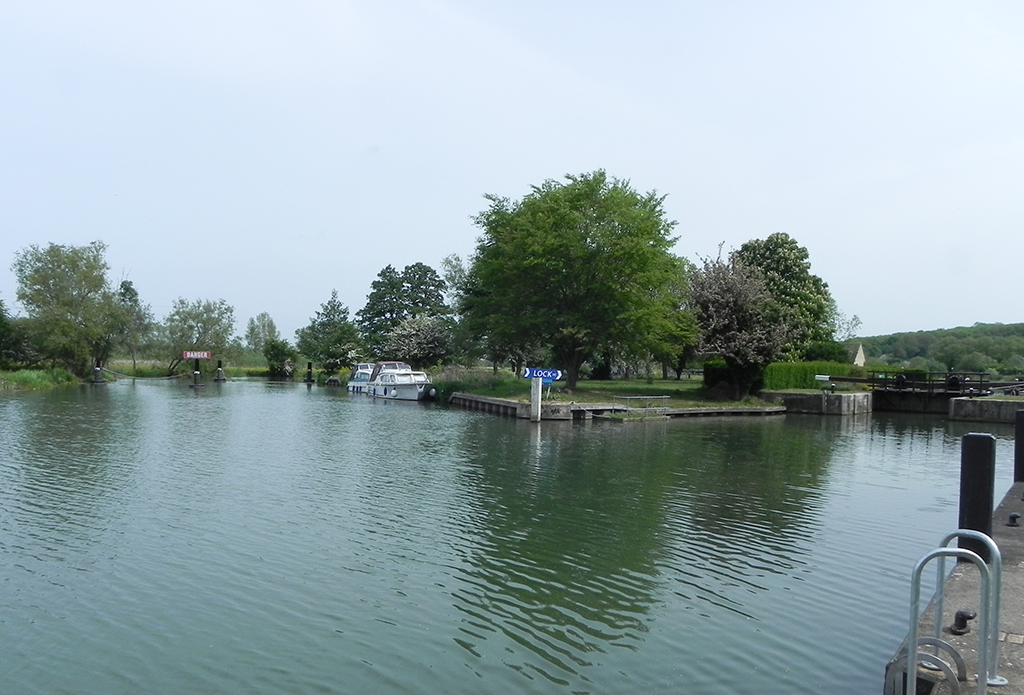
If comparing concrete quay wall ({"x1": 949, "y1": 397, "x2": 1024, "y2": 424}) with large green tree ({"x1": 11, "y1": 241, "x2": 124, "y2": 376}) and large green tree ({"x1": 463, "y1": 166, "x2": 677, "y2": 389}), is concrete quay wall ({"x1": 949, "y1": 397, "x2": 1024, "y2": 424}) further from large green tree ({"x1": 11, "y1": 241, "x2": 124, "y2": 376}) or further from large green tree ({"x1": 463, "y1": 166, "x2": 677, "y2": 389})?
large green tree ({"x1": 11, "y1": 241, "x2": 124, "y2": 376})

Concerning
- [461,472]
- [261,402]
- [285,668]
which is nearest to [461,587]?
[285,668]

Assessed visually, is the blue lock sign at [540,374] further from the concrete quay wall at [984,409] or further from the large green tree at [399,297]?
the large green tree at [399,297]

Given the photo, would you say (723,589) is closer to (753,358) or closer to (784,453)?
(784,453)

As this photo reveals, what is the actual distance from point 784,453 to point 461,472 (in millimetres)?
10175

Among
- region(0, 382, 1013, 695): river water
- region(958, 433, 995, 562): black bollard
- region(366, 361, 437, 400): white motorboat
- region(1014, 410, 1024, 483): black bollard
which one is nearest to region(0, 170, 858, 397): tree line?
region(366, 361, 437, 400): white motorboat

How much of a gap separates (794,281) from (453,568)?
4917 cm

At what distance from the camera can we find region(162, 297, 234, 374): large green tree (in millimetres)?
77062

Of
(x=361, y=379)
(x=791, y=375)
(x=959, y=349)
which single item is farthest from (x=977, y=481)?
(x=959, y=349)

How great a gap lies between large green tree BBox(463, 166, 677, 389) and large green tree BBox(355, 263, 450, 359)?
1579 inches

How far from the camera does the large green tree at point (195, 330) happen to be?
77.1m

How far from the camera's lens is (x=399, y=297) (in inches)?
3339

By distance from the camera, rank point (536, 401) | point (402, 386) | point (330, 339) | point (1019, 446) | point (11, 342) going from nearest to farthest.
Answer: point (1019, 446) → point (536, 401) → point (402, 386) → point (11, 342) → point (330, 339)

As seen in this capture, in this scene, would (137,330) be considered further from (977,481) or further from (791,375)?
(977,481)

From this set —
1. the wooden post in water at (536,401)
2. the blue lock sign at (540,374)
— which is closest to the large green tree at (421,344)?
the blue lock sign at (540,374)
